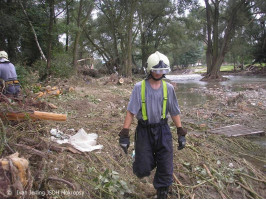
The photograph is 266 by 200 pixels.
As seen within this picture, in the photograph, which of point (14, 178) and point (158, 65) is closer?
point (14, 178)

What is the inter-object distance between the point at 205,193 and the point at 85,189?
154 cm

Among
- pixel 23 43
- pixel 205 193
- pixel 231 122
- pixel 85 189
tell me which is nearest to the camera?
pixel 85 189

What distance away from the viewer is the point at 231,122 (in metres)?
6.41

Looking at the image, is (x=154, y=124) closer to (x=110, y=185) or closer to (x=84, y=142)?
(x=110, y=185)

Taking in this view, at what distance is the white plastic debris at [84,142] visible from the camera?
3669 mm

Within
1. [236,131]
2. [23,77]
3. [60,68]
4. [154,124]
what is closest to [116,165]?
[154,124]

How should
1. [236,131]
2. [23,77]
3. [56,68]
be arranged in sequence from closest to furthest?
[236,131], [23,77], [56,68]

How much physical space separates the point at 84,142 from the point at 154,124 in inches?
63.8

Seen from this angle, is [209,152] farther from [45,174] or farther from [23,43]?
[23,43]

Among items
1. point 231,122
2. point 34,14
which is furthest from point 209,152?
point 34,14

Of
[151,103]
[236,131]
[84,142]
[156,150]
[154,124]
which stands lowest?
[236,131]

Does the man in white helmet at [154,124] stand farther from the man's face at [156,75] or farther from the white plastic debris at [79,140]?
the white plastic debris at [79,140]

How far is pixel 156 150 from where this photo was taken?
109 inches

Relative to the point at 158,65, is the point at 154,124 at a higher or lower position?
lower
